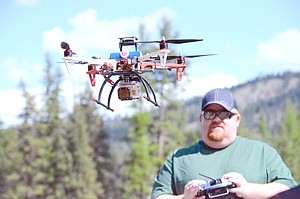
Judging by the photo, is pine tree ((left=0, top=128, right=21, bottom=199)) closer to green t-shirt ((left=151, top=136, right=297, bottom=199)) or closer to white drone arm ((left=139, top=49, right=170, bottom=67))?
green t-shirt ((left=151, top=136, right=297, bottom=199))

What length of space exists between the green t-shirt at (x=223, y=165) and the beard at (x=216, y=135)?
0.08 meters

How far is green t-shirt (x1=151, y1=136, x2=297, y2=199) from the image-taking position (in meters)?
3.20

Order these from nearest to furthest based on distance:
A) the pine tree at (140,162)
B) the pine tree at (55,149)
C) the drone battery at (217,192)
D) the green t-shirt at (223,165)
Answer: the drone battery at (217,192) → the green t-shirt at (223,165) → the pine tree at (140,162) → the pine tree at (55,149)

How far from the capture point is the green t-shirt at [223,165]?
10.5 feet

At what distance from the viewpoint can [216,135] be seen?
10.7 ft

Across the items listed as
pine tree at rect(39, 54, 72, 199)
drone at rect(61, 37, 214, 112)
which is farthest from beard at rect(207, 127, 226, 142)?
pine tree at rect(39, 54, 72, 199)

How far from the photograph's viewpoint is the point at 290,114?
43.0 meters

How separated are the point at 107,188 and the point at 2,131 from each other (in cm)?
705

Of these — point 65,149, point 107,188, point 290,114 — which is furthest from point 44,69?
point 290,114

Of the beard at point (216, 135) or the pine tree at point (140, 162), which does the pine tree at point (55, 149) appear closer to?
the pine tree at point (140, 162)

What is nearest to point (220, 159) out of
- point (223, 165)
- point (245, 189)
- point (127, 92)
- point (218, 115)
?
point (223, 165)

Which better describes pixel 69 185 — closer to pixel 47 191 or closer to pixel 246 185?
pixel 47 191

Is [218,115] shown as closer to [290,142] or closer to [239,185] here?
[239,185]

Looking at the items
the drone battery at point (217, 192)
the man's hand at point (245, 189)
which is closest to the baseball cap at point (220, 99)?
the man's hand at point (245, 189)
